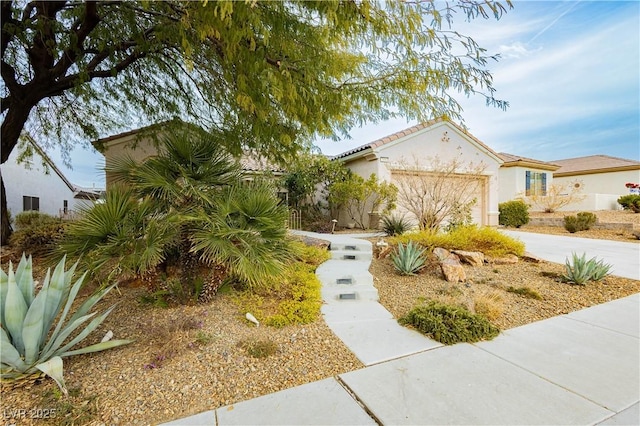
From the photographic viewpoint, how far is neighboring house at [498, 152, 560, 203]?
18.6 meters

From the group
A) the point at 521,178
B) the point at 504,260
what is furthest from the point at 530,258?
the point at 521,178

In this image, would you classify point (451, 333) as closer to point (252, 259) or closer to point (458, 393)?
point (458, 393)

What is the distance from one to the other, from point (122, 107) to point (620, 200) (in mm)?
25390

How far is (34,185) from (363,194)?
19.5m

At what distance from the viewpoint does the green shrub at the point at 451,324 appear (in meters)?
3.60

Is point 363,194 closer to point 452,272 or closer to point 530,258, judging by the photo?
point 530,258

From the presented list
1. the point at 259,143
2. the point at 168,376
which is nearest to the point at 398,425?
the point at 168,376

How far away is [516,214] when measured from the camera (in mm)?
15562

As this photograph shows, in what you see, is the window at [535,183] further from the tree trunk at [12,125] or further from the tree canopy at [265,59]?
the tree trunk at [12,125]

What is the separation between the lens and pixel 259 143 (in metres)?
5.80

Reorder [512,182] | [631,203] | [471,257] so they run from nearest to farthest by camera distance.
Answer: [471,257], [631,203], [512,182]

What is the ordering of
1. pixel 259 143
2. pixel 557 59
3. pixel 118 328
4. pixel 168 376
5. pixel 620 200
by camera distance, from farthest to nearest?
1. pixel 620 200
2. pixel 557 59
3. pixel 259 143
4. pixel 118 328
5. pixel 168 376

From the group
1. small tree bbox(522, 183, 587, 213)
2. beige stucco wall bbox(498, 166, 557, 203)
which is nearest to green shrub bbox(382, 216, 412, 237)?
small tree bbox(522, 183, 587, 213)

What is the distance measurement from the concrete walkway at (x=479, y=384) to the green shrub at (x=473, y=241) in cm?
334
